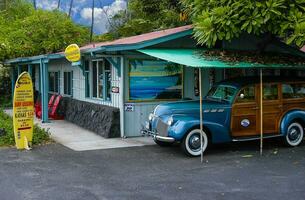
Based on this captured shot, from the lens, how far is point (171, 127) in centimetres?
984

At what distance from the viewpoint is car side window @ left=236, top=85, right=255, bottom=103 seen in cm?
1059

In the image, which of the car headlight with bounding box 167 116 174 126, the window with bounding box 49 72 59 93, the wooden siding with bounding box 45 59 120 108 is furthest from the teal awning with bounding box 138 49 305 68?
the window with bounding box 49 72 59 93

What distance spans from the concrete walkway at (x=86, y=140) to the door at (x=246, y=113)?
8.34 ft

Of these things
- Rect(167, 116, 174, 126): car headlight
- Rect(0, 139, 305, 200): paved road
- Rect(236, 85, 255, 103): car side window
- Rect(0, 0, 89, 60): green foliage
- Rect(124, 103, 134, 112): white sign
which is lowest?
Rect(0, 139, 305, 200): paved road

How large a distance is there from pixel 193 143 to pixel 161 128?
0.79 metres

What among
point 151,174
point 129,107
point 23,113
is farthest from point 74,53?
point 151,174

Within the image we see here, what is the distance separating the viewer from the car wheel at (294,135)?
11.1 m

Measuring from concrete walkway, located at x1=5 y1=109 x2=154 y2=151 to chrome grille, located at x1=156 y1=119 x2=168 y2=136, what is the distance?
1636mm

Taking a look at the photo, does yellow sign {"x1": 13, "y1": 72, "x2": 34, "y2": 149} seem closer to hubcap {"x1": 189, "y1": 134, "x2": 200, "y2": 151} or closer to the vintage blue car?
the vintage blue car

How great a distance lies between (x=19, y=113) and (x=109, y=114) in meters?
2.72

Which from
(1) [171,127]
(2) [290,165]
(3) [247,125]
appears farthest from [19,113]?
(2) [290,165]

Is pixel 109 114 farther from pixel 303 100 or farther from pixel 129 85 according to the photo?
pixel 303 100

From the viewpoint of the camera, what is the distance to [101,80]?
14523mm

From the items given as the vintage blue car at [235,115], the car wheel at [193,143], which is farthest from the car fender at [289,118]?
the car wheel at [193,143]
